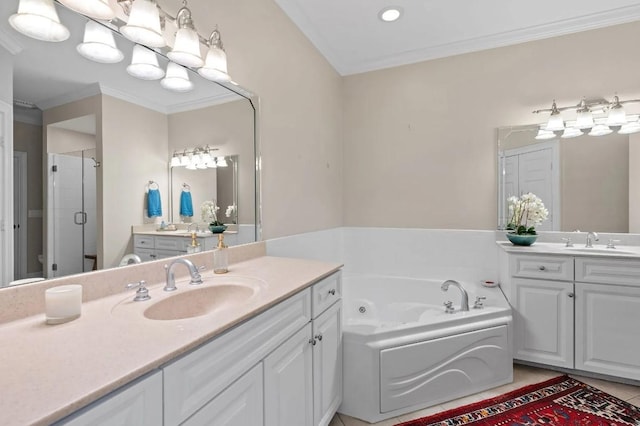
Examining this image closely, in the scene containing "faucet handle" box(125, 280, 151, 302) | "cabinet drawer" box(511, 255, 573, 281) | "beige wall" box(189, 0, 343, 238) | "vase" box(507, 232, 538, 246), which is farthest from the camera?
"vase" box(507, 232, 538, 246)

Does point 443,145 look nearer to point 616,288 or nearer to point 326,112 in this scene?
point 326,112

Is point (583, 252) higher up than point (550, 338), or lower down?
higher up

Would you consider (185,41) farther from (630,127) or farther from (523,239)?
(630,127)

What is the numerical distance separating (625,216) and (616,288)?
28.7 inches

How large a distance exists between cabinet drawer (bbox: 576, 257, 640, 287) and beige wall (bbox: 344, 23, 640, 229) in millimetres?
766

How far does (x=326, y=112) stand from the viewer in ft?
9.78

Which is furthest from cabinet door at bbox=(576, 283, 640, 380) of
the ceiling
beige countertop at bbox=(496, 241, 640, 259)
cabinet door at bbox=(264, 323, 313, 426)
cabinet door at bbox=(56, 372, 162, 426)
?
cabinet door at bbox=(56, 372, 162, 426)

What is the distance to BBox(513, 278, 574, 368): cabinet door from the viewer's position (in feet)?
6.98

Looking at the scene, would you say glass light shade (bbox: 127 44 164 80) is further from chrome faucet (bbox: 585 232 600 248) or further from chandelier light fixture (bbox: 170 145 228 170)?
chrome faucet (bbox: 585 232 600 248)

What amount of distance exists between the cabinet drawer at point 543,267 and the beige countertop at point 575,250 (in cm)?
4

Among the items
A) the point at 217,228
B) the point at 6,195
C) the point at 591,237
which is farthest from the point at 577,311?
the point at 6,195

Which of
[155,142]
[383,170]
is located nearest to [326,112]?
[383,170]

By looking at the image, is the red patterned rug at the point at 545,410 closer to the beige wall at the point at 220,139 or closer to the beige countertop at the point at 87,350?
the beige countertop at the point at 87,350

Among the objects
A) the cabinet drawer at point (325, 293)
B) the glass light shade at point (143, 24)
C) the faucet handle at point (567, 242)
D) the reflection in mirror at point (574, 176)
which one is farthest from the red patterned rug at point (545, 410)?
the glass light shade at point (143, 24)
